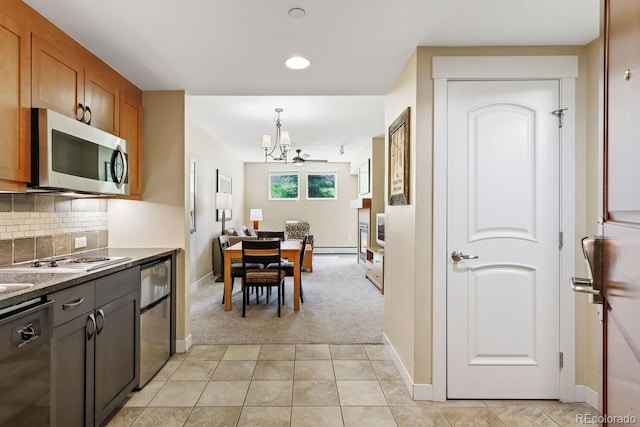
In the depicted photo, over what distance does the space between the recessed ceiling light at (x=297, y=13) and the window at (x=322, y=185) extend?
294 inches

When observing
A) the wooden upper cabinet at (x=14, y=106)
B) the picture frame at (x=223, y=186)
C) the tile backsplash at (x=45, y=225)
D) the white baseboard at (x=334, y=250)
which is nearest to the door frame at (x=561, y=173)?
the wooden upper cabinet at (x=14, y=106)

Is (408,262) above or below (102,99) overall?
below

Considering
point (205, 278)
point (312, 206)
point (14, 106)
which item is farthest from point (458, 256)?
point (312, 206)

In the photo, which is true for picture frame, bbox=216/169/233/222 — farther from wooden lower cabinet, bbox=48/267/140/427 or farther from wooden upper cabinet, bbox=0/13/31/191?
wooden upper cabinet, bbox=0/13/31/191

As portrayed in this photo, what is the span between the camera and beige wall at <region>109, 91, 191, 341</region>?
9.37 feet

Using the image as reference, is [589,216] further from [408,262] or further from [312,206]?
[312,206]

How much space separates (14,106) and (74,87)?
498 mm

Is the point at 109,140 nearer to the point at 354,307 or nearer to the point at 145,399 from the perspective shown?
the point at 145,399

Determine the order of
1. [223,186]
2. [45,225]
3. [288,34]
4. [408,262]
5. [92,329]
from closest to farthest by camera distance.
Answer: [92,329]
[288,34]
[45,225]
[408,262]
[223,186]

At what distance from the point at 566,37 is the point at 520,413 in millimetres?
2342

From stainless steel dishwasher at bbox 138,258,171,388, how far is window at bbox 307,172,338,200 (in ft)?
22.2

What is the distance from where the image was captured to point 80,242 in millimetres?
2521

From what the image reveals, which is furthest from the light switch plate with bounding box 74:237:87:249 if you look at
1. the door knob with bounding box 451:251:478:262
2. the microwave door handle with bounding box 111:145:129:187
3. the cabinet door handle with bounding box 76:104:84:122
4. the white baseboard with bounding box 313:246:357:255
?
the white baseboard with bounding box 313:246:357:255

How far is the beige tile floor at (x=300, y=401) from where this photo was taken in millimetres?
1959
